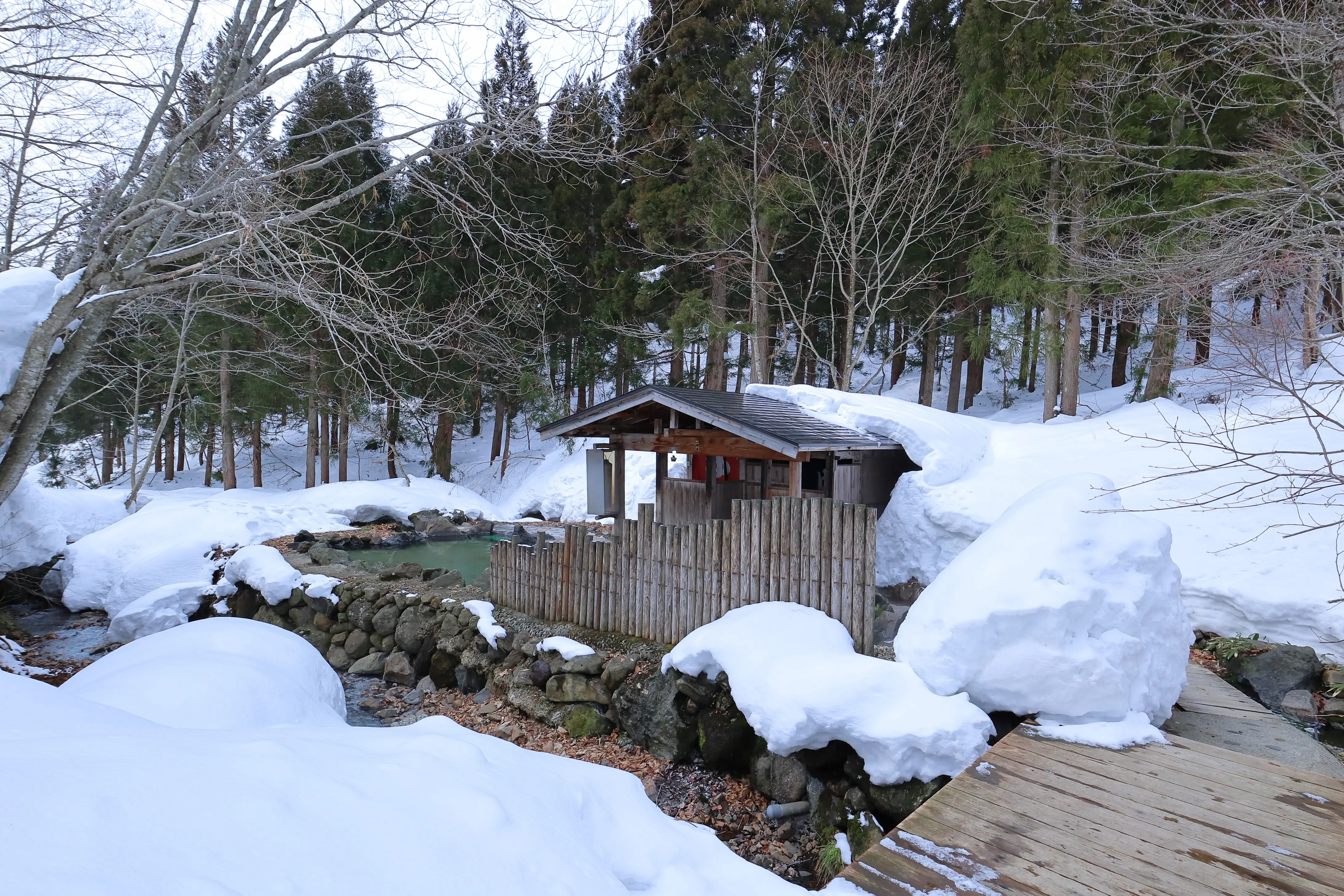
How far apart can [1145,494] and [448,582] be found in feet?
33.1

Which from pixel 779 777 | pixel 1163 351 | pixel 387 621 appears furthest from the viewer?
pixel 1163 351

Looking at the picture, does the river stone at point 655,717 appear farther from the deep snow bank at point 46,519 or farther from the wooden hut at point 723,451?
the deep snow bank at point 46,519

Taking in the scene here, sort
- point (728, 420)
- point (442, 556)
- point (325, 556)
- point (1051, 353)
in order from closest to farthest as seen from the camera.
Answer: point (728, 420) → point (325, 556) → point (442, 556) → point (1051, 353)

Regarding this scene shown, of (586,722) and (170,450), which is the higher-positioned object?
(170,450)

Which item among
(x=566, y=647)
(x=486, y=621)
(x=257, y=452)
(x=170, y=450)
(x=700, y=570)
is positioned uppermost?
(x=700, y=570)

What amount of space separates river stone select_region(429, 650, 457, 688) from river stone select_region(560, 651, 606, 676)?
2049 mm

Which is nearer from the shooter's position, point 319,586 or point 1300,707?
point 1300,707

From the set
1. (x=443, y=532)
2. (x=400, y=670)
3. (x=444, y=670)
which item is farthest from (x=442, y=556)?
(x=444, y=670)

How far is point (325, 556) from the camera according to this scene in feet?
38.4

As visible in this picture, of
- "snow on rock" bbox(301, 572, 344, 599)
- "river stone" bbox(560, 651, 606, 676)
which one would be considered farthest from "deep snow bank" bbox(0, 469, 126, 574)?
"river stone" bbox(560, 651, 606, 676)

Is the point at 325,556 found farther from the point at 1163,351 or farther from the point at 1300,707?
the point at 1163,351

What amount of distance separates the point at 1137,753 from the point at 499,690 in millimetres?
5983

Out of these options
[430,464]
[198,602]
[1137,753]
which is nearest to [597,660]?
[1137,753]

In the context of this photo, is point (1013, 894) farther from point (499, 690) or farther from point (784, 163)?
point (784, 163)
